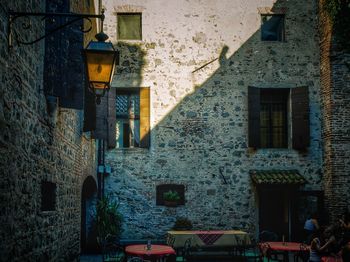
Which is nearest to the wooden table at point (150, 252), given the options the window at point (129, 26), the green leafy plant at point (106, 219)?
the green leafy plant at point (106, 219)

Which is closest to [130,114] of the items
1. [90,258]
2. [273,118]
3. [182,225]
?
[182,225]

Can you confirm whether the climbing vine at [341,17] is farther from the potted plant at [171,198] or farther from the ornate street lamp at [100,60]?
the ornate street lamp at [100,60]

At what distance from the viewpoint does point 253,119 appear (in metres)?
13.4

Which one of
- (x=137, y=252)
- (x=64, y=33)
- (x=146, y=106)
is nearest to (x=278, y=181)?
(x=146, y=106)

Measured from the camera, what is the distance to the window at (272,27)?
1403 centimetres

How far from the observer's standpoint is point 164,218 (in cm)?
1312

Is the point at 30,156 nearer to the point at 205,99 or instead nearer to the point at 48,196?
the point at 48,196

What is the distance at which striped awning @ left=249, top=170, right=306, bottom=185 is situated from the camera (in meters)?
12.6

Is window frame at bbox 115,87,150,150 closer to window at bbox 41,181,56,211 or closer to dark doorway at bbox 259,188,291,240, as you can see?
dark doorway at bbox 259,188,291,240

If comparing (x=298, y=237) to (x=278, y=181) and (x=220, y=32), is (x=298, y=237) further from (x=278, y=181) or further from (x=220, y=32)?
(x=220, y=32)

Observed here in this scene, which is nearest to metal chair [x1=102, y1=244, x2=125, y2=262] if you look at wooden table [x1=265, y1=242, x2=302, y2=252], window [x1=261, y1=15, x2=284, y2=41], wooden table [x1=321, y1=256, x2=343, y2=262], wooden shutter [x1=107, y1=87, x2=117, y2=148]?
wooden table [x1=265, y1=242, x2=302, y2=252]

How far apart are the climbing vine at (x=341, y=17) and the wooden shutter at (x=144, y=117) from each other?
5.56m

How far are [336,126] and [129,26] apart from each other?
22.1ft

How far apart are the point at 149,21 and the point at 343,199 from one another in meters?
7.60
